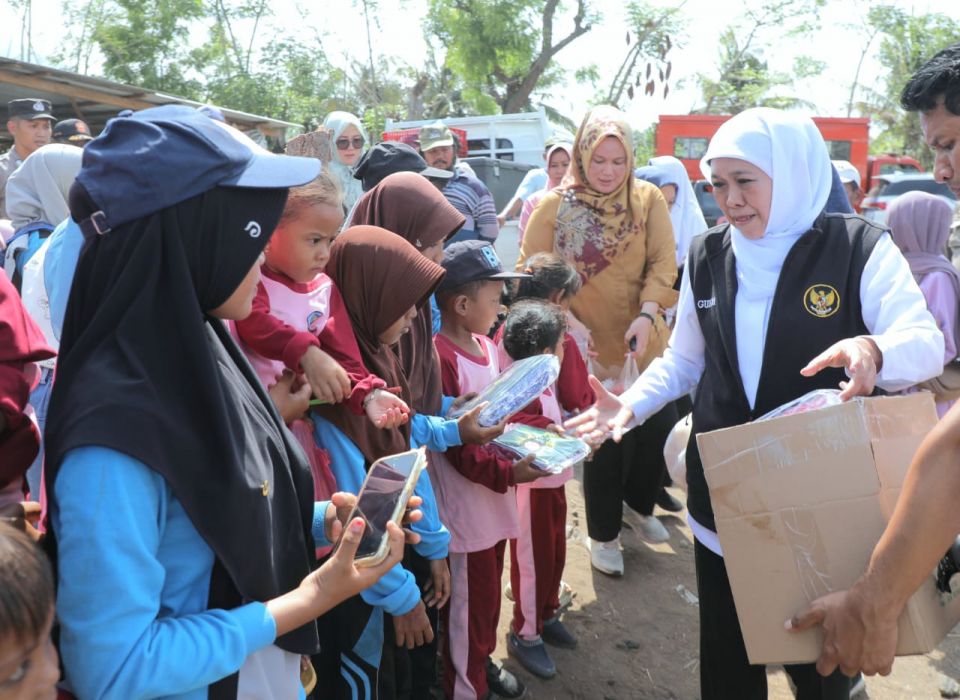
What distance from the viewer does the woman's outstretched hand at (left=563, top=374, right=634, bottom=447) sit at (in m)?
2.60

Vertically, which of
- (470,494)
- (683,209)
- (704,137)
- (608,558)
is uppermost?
(704,137)

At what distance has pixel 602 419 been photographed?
2666 millimetres

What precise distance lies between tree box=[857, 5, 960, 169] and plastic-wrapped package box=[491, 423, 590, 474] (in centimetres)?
3218

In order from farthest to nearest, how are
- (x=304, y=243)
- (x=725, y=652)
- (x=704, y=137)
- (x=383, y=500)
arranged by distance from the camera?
(x=704, y=137) → (x=725, y=652) → (x=304, y=243) → (x=383, y=500)

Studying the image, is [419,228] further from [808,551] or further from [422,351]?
[808,551]

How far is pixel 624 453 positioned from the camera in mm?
4391

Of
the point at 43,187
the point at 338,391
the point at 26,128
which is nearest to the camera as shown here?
the point at 338,391

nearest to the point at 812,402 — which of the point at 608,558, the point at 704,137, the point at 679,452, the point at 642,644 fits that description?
the point at 679,452

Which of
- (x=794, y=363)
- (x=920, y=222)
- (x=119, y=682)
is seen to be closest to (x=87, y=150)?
(x=119, y=682)

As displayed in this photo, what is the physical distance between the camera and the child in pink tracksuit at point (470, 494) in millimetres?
2836

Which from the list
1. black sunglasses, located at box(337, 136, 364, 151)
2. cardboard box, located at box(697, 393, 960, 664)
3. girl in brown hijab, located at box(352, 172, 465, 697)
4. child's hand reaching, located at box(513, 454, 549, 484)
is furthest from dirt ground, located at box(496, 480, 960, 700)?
black sunglasses, located at box(337, 136, 364, 151)

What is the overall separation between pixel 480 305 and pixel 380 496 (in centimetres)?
154

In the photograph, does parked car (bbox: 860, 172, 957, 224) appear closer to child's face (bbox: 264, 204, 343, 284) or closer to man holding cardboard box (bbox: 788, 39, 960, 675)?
man holding cardboard box (bbox: 788, 39, 960, 675)

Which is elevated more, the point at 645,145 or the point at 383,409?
the point at 645,145
